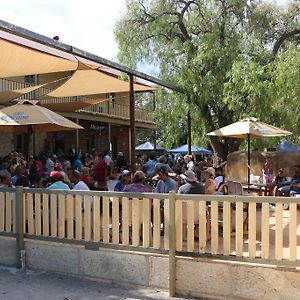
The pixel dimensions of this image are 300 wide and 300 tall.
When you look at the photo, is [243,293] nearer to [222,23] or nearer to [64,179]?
[64,179]

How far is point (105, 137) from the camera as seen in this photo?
93.9ft

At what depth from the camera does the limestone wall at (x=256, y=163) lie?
14.5 m

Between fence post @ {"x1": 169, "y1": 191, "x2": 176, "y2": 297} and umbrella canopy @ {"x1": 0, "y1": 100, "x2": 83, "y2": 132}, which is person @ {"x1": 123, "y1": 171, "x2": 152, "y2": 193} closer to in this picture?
fence post @ {"x1": 169, "y1": 191, "x2": 176, "y2": 297}

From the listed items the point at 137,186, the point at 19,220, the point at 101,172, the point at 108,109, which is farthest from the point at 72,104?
the point at 108,109

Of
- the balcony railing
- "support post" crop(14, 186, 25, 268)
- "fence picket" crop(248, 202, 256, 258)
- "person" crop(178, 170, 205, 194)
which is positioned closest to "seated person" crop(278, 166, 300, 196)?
"person" crop(178, 170, 205, 194)

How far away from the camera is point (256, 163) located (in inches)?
595

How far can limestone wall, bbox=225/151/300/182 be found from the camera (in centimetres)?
1448

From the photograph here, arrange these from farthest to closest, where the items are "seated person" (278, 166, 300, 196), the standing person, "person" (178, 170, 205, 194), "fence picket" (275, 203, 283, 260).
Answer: the standing person
"seated person" (278, 166, 300, 196)
"person" (178, 170, 205, 194)
"fence picket" (275, 203, 283, 260)

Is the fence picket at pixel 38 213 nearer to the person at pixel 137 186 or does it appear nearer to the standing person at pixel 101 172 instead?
the person at pixel 137 186

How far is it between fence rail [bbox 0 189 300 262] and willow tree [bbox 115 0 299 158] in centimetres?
1037

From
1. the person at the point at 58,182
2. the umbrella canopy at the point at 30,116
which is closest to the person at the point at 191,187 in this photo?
the person at the point at 58,182

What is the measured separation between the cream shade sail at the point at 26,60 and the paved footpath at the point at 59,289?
170 inches

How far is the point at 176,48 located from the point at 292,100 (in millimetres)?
5015

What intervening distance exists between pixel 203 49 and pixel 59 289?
12786 millimetres
